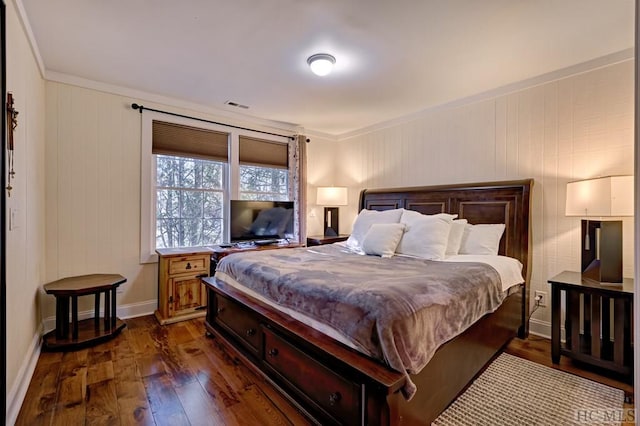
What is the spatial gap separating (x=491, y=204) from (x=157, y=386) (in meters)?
3.42

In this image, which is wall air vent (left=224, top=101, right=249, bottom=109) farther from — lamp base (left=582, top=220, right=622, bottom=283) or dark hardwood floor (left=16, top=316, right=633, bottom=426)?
lamp base (left=582, top=220, right=622, bottom=283)

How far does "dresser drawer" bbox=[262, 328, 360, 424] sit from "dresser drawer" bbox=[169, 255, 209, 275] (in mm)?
1732

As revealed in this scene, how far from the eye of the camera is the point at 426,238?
291 cm

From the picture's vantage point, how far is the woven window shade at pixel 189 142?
3619mm

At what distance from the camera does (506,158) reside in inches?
127

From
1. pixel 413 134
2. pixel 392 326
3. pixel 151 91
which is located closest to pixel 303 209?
pixel 413 134

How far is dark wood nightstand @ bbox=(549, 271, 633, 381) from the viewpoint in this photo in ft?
6.95

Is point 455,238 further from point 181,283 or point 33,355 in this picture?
point 33,355

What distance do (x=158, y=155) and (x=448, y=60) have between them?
10.9 ft

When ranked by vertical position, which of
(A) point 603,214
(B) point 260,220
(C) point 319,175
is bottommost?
(B) point 260,220

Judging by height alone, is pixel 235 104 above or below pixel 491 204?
above

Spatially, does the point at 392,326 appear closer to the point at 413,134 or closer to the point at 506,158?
the point at 506,158

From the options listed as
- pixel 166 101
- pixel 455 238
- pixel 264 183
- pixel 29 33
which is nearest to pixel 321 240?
pixel 264 183

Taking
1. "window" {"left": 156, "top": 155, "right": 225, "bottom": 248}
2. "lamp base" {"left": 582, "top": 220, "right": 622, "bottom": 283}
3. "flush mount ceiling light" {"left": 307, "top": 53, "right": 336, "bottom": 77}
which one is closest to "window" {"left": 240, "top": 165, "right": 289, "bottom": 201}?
"window" {"left": 156, "top": 155, "right": 225, "bottom": 248}
